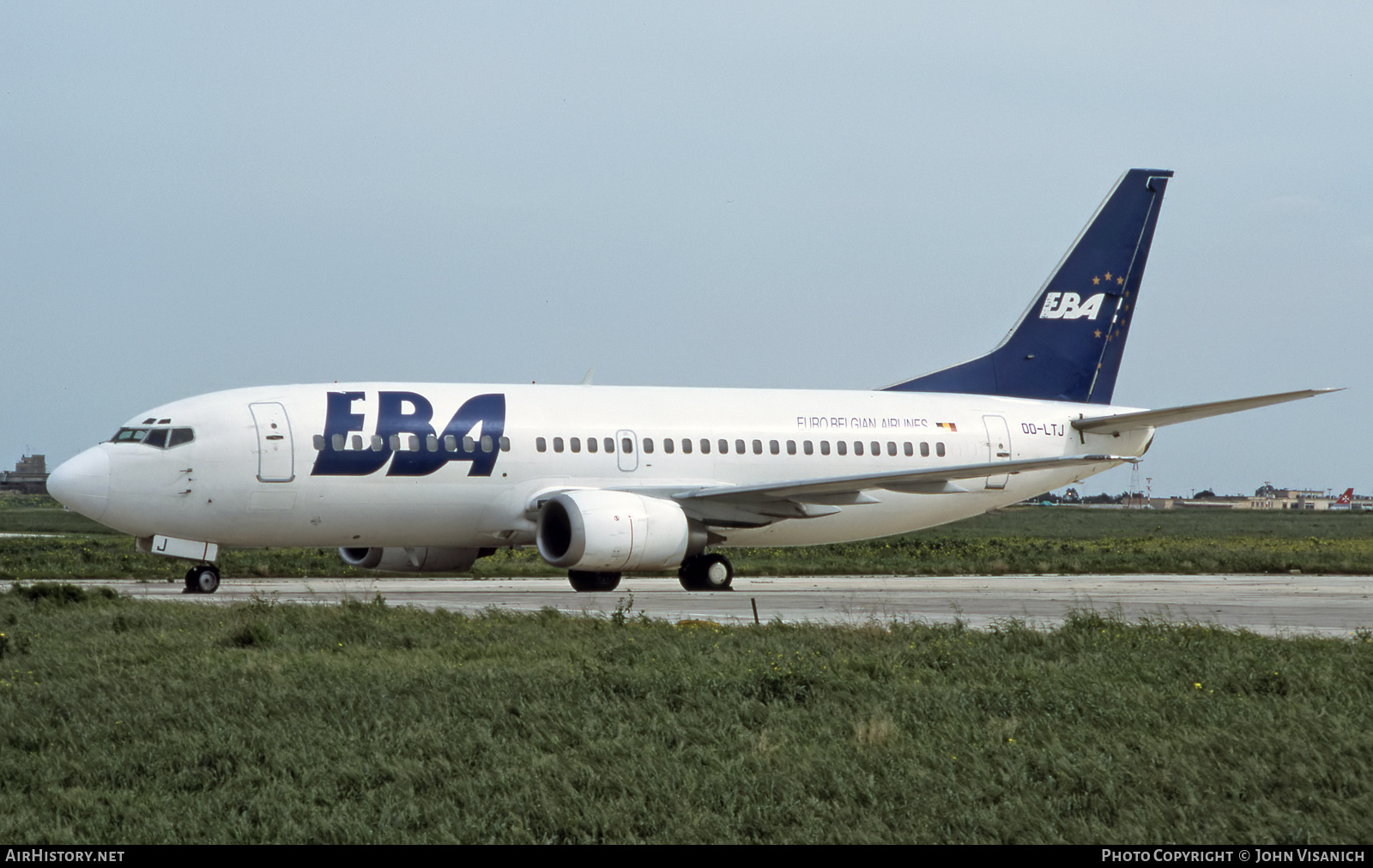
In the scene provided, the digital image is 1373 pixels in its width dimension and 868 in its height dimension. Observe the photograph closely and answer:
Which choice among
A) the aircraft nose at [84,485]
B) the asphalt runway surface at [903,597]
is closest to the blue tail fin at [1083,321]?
the asphalt runway surface at [903,597]

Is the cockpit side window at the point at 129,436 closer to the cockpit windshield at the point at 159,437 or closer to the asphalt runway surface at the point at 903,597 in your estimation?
the cockpit windshield at the point at 159,437

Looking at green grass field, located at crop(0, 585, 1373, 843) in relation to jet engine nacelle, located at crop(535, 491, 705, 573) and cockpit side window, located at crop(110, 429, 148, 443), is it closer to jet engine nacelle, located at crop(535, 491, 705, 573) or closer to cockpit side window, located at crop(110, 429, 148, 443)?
jet engine nacelle, located at crop(535, 491, 705, 573)

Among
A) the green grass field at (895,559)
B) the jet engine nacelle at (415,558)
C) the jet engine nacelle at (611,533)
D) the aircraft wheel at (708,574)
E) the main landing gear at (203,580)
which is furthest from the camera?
the green grass field at (895,559)

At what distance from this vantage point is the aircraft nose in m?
22.5

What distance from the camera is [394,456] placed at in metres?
23.8

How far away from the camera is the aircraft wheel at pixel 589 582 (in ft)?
82.8

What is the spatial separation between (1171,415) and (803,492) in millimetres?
8195

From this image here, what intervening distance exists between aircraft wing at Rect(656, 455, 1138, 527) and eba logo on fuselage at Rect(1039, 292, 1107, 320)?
18.1 ft

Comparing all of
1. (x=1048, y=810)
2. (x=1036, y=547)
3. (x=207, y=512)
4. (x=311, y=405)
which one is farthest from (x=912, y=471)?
(x=1036, y=547)

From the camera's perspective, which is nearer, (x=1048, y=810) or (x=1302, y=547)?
(x=1048, y=810)

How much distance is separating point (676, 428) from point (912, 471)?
4558 mm

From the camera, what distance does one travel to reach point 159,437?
23.1m

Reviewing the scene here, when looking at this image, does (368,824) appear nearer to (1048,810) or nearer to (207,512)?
(1048,810)

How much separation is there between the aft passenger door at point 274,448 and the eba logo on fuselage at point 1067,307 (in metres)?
16.8
